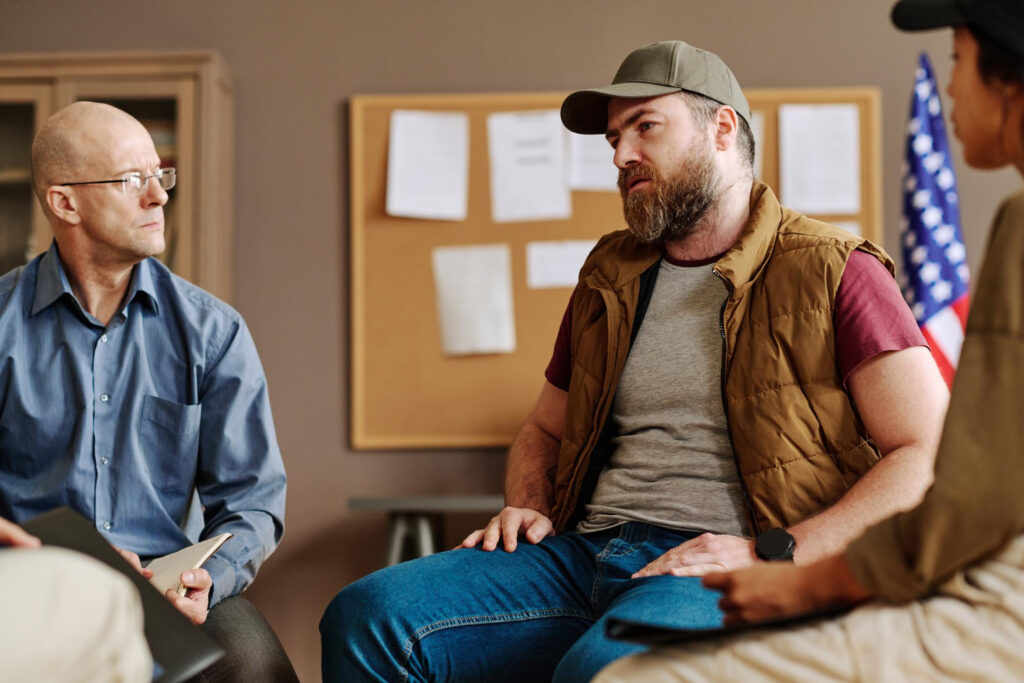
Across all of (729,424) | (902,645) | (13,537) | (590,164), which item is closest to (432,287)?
(590,164)

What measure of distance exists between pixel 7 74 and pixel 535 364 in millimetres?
1792

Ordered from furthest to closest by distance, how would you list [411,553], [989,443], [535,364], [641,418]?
1. [535,364]
2. [411,553]
3. [641,418]
4. [989,443]

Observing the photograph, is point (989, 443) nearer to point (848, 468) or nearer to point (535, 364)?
point (848, 468)

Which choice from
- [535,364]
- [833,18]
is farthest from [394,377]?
[833,18]

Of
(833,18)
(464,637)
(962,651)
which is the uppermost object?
(833,18)

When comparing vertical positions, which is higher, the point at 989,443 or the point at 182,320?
the point at 182,320

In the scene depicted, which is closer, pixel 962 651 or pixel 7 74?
pixel 962 651

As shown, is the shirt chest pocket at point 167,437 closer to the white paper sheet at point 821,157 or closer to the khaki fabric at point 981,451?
the khaki fabric at point 981,451

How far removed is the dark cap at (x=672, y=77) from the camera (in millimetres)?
1591

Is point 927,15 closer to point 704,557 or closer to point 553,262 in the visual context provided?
point 704,557

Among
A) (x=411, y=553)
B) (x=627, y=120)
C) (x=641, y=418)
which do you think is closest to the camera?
(x=641, y=418)

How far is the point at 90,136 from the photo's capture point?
5.55ft

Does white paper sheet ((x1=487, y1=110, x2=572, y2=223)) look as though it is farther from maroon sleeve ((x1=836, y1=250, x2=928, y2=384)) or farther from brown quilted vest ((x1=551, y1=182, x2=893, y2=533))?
maroon sleeve ((x1=836, y1=250, x2=928, y2=384))

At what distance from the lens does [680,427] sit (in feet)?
4.80
